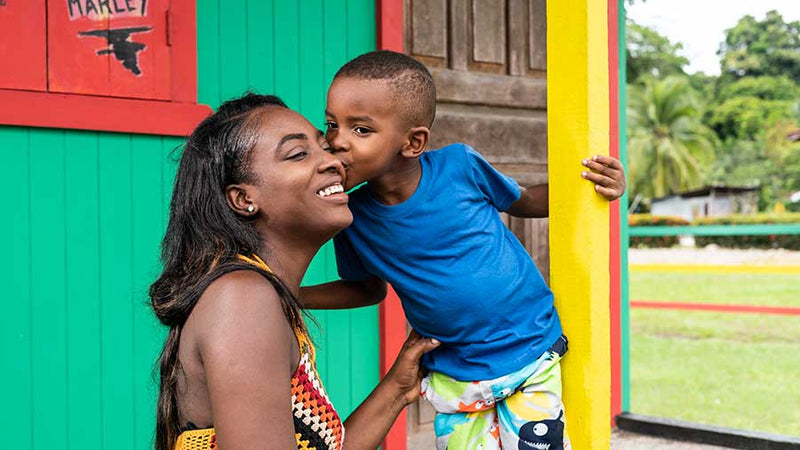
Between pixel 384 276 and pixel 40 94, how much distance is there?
69.2 inches

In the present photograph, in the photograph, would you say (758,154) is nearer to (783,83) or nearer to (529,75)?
(783,83)

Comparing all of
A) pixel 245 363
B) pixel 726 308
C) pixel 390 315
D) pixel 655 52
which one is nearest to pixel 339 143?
pixel 245 363

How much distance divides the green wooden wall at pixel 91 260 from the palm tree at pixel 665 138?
3970 cm

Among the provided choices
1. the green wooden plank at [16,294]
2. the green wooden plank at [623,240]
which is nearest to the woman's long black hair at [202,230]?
the green wooden plank at [16,294]

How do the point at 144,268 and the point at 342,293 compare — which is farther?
the point at 144,268

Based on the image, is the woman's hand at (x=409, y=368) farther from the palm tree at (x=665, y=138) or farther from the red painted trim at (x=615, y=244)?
the palm tree at (x=665, y=138)

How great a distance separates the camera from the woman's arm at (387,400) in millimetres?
2119

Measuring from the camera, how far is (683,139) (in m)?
43.2

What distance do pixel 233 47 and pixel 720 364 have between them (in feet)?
25.9

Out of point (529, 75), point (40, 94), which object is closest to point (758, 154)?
point (529, 75)

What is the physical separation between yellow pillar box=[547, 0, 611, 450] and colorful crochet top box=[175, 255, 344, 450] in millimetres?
537

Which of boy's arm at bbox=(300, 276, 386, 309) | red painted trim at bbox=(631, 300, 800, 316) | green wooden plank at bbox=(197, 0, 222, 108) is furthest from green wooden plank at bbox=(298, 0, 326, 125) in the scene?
red painted trim at bbox=(631, 300, 800, 316)

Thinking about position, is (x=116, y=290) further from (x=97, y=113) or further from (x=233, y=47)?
(x=233, y=47)

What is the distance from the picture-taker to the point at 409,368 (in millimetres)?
2240
